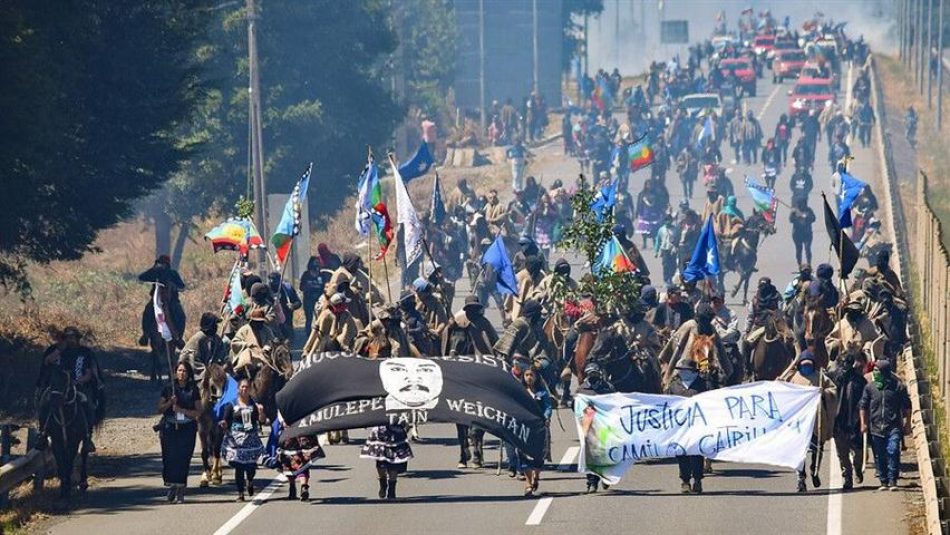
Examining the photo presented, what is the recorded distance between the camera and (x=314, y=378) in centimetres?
2372

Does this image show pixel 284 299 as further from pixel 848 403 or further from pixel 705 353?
pixel 848 403

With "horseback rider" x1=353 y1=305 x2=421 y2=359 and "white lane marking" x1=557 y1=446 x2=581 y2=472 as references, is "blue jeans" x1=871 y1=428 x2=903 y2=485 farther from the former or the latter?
"horseback rider" x1=353 y1=305 x2=421 y2=359

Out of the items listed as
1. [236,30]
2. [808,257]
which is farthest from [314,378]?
[236,30]

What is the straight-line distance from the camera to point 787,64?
3873 inches

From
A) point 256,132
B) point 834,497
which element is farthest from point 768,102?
point 834,497

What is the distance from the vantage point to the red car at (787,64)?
9819cm

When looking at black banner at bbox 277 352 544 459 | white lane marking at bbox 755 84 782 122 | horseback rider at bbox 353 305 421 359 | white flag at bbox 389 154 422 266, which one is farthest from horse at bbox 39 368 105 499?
white lane marking at bbox 755 84 782 122

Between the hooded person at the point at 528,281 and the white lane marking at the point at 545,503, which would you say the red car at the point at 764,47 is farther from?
the white lane marking at the point at 545,503

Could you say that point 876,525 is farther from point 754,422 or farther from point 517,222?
point 517,222

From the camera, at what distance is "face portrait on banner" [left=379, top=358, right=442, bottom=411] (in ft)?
76.5

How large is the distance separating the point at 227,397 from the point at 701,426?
493cm

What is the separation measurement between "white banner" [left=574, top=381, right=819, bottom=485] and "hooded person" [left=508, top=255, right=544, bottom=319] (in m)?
8.61

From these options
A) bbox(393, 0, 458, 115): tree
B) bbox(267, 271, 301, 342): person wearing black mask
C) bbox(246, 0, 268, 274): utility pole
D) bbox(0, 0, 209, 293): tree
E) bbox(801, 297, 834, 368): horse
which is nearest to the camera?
bbox(801, 297, 834, 368): horse

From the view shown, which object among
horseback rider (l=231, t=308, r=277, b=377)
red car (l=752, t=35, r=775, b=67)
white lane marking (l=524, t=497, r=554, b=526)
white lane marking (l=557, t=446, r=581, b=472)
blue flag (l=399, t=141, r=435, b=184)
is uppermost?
red car (l=752, t=35, r=775, b=67)
